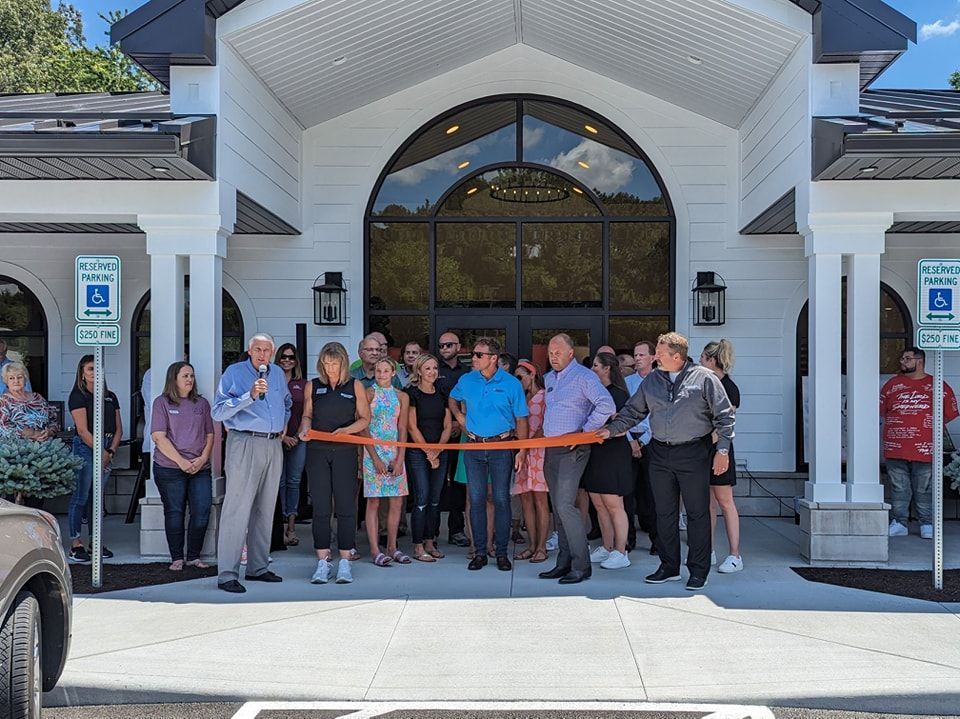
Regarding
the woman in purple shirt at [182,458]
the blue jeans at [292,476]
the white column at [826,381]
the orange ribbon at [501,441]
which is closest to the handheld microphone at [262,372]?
the orange ribbon at [501,441]

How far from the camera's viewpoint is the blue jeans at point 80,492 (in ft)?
27.6

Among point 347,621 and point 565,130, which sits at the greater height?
point 565,130

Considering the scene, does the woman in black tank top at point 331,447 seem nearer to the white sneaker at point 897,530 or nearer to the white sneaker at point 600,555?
the white sneaker at point 600,555

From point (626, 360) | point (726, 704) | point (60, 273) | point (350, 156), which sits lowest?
point (726, 704)

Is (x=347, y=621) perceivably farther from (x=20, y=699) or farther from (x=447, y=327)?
(x=447, y=327)

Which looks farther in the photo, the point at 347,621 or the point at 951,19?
the point at 951,19

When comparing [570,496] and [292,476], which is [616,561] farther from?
[292,476]

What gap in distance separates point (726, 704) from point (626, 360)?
5102 mm

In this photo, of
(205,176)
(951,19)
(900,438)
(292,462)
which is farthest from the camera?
(951,19)

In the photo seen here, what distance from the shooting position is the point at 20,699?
3.89 m

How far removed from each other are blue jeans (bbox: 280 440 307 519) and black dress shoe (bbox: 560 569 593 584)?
2.72 m

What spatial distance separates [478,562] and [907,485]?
4.72 m

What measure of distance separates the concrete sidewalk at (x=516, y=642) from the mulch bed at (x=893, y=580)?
18 centimetres

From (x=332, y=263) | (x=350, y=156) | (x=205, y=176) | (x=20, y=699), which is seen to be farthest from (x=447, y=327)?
(x=20, y=699)
